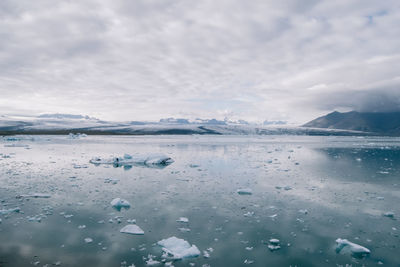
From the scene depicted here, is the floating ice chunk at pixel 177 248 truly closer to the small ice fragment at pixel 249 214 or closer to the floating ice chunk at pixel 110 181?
the small ice fragment at pixel 249 214

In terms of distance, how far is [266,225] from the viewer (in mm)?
7082

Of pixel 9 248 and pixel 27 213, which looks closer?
pixel 9 248

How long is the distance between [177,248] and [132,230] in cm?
152

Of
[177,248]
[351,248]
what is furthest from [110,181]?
[351,248]

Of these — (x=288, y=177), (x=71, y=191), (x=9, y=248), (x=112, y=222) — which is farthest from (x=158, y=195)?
(x=288, y=177)

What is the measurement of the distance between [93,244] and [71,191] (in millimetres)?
5221

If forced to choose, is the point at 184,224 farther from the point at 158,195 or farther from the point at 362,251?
the point at 362,251

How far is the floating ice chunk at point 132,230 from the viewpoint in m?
6.42

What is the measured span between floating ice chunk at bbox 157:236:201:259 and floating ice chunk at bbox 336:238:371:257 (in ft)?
10.5

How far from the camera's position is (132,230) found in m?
6.50

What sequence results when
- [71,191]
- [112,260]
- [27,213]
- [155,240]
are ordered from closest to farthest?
[112,260] → [155,240] → [27,213] → [71,191]

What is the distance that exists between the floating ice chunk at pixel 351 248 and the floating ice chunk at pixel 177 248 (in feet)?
10.5

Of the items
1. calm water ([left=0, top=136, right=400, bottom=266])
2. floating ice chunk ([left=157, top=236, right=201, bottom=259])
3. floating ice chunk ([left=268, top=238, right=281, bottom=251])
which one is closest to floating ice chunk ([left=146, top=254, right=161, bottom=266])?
calm water ([left=0, top=136, right=400, bottom=266])

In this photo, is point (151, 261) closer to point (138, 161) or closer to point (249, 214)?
point (249, 214)
